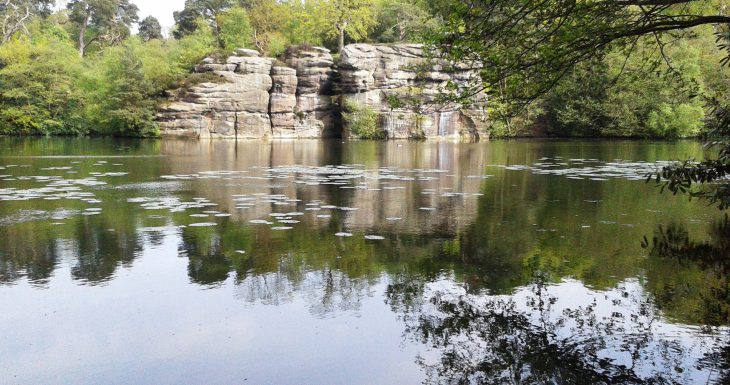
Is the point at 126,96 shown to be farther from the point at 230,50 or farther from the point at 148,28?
the point at 148,28

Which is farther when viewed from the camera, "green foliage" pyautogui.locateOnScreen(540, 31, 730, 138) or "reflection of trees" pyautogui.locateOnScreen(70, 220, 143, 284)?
"green foliage" pyautogui.locateOnScreen(540, 31, 730, 138)

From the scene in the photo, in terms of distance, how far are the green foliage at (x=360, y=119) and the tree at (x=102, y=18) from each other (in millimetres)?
49304

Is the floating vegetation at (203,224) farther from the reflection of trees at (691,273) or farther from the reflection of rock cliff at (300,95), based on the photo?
the reflection of rock cliff at (300,95)

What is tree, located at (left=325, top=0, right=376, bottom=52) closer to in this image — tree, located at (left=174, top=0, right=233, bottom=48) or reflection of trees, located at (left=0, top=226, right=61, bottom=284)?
tree, located at (left=174, top=0, right=233, bottom=48)

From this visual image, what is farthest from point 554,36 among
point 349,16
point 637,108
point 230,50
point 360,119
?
point 349,16

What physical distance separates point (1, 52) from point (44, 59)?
15.9 feet

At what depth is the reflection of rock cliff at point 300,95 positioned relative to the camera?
60.1 metres

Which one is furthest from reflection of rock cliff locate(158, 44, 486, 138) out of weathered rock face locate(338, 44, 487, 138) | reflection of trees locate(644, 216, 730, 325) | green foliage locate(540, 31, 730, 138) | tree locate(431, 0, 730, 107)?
tree locate(431, 0, 730, 107)

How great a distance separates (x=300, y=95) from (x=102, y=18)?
46.5m

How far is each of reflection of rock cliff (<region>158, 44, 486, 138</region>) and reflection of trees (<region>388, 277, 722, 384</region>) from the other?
52.3 metres

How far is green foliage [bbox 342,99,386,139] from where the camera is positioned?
63000 millimetres

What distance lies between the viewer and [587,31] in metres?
7.77

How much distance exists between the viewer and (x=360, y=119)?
63156mm

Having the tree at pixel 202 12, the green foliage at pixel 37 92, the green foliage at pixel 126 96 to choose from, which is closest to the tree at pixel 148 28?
the tree at pixel 202 12
